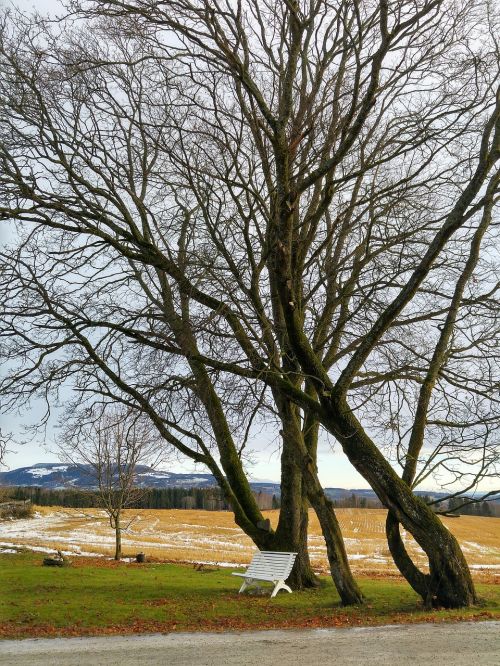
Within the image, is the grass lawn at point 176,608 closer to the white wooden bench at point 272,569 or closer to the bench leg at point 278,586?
the bench leg at point 278,586

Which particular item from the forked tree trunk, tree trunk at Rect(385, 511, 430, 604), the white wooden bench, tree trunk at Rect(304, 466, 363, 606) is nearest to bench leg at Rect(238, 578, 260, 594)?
the white wooden bench

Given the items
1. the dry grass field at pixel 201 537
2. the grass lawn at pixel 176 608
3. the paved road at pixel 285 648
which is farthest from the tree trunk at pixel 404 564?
the dry grass field at pixel 201 537

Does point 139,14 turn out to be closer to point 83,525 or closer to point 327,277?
point 327,277

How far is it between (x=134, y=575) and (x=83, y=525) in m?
41.4

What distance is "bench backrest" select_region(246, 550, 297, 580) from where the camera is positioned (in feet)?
42.5

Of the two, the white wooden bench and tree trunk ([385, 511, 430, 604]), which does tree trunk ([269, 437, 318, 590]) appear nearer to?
the white wooden bench

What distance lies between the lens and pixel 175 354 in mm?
12469

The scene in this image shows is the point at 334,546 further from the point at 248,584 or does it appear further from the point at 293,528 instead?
the point at 248,584

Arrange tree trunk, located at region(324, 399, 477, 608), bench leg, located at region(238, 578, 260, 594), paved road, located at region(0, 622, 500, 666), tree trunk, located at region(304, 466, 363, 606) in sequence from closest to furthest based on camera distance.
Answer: paved road, located at region(0, 622, 500, 666)
tree trunk, located at region(324, 399, 477, 608)
tree trunk, located at region(304, 466, 363, 606)
bench leg, located at region(238, 578, 260, 594)

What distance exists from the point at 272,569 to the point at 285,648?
5.56 meters

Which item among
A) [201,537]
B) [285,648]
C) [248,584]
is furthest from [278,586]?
[201,537]

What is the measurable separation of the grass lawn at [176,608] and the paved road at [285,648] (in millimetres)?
803

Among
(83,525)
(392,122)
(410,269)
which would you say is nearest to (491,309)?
(410,269)

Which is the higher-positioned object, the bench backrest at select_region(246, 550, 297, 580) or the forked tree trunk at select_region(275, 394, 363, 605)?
the forked tree trunk at select_region(275, 394, 363, 605)
